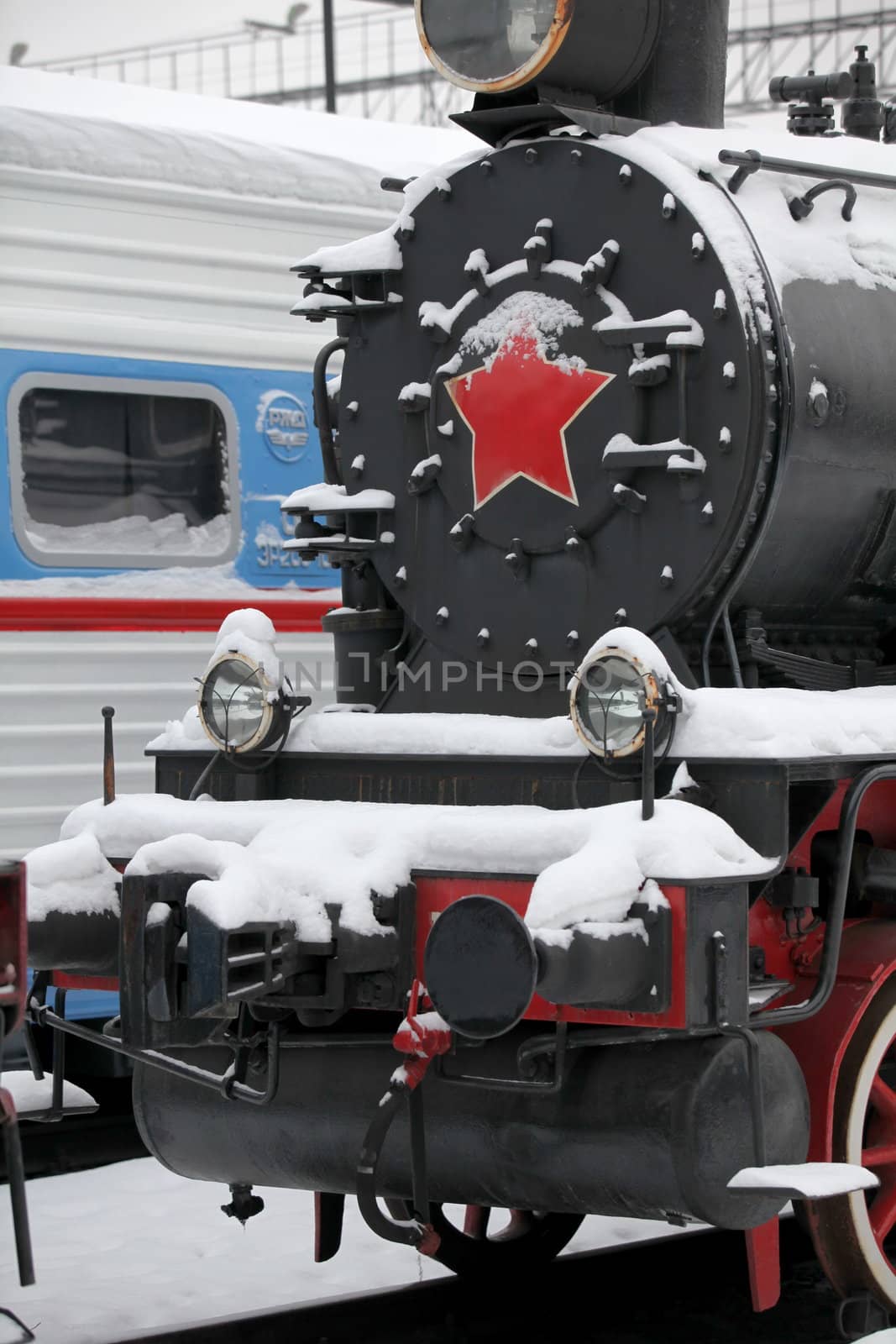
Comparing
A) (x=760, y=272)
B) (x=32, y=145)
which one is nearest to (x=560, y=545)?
(x=760, y=272)

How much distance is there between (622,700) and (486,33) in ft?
5.70

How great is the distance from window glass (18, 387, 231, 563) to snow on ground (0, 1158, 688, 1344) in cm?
210

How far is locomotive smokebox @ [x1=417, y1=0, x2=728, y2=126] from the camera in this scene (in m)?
4.40

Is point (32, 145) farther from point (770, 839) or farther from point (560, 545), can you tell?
point (770, 839)

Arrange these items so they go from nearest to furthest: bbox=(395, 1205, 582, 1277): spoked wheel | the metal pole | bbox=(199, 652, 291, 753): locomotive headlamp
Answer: bbox=(199, 652, 291, 753): locomotive headlamp < bbox=(395, 1205, 582, 1277): spoked wheel < the metal pole

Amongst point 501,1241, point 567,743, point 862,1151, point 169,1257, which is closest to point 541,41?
point 567,743

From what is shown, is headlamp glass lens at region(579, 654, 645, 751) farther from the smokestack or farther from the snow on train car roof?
the snow on train car roof

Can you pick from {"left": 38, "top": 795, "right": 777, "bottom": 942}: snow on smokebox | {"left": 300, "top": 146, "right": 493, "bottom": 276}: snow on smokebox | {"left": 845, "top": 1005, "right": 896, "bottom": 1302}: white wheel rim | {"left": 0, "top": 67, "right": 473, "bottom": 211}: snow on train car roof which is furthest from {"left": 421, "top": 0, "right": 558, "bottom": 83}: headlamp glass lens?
{"left": 845, "top": 1005, "right": 896, "bottom": 1302}: white wheel rim

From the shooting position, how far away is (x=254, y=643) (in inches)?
176

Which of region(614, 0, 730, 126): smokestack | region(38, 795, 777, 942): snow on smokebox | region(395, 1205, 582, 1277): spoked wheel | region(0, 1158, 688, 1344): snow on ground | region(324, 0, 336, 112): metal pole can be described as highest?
region(324, 0, 336, 112): metal pole

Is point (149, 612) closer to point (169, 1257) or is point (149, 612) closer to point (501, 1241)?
point (169, 1257)

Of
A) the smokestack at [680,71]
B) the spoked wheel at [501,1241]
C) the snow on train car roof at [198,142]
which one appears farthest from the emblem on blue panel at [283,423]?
the spoked wheel at [501,1241]

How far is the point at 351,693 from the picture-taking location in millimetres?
4957

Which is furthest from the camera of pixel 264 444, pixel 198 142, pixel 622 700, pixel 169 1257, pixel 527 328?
pixel 264 444
